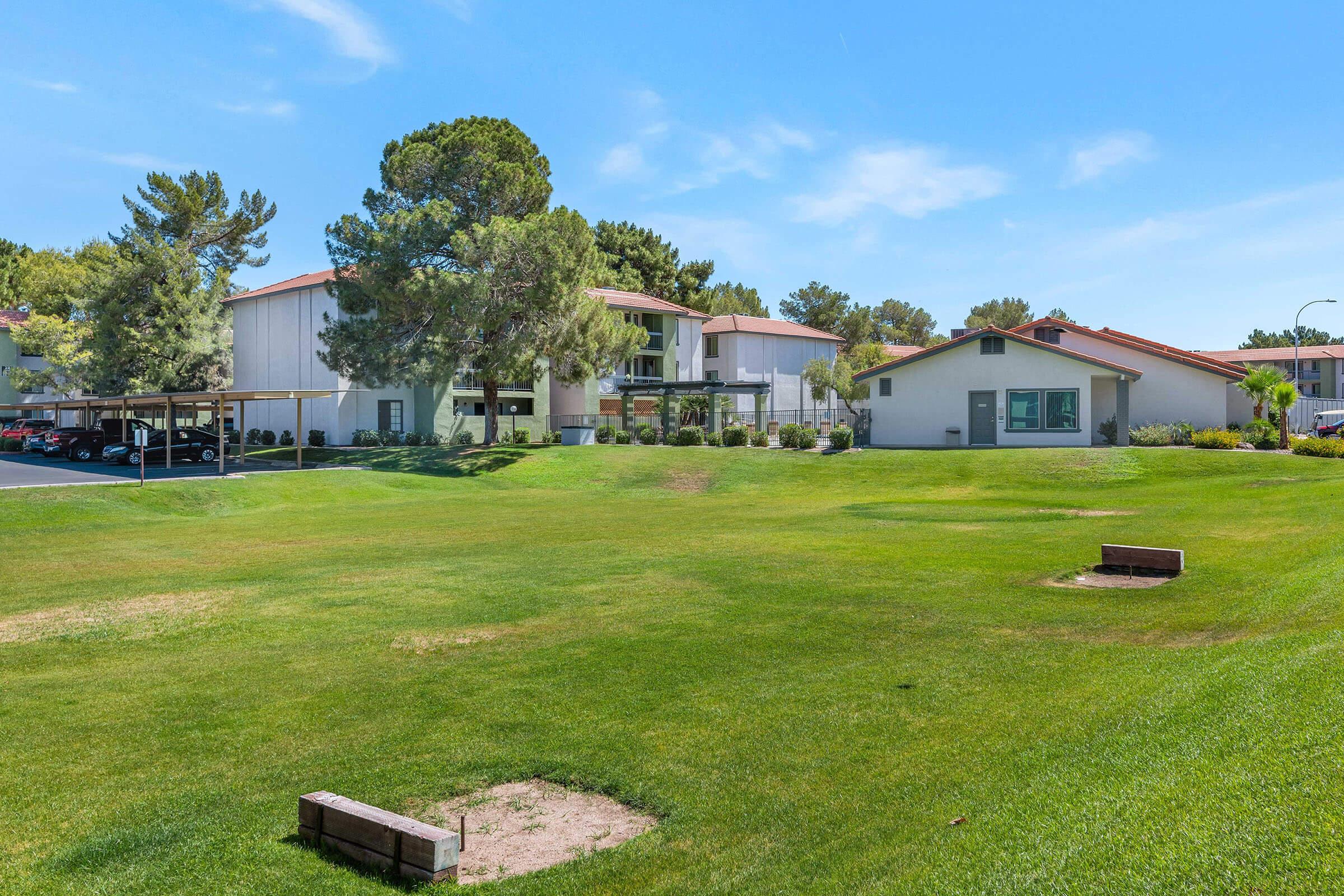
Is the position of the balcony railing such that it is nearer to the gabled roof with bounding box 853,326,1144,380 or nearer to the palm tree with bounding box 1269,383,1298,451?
the gabled roof with bounding box 853,326,1144,380

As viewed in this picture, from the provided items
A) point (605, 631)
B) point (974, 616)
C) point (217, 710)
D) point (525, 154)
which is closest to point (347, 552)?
point (605, 631)

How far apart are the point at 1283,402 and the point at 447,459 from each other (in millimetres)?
34744

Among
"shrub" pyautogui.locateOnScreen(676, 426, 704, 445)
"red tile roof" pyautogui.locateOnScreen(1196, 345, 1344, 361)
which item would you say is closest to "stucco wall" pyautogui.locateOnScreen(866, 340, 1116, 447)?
"shrub" pyautogui.locateOnScreen(676, 426, 704, 445)

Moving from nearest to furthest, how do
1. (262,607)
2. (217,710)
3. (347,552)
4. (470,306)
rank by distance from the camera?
1. (217,710)
2. (262,607)
3. (347,552)
4. (470,306)

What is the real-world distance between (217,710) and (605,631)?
417 centimetres

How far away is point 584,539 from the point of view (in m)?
20.0

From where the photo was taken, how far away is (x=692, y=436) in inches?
1913

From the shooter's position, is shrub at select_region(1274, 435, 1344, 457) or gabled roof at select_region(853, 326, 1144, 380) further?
gabled roof at select_region(853, 326, 1144, 380)

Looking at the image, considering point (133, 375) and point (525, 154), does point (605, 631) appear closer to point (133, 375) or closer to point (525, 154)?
point (525, 154)

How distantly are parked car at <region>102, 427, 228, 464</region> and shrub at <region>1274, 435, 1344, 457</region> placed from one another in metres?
44.3

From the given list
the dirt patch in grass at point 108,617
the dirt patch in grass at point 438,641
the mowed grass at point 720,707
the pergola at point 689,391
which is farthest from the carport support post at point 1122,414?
the dirt patch in grass at point 108,617

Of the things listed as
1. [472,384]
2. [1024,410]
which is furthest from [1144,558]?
[472,384]

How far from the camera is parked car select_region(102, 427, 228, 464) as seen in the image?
1650 inches

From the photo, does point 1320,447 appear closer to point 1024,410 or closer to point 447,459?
point 1024,410
